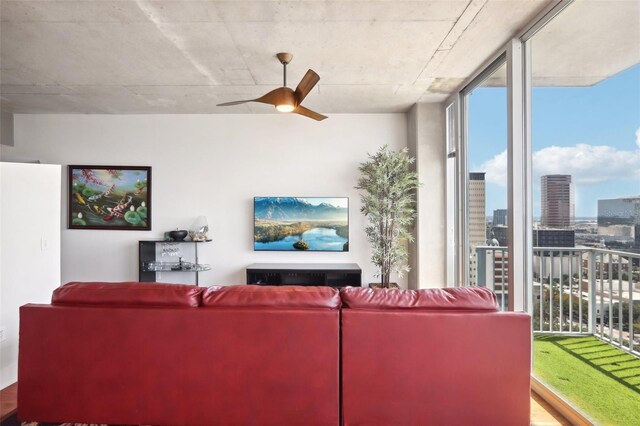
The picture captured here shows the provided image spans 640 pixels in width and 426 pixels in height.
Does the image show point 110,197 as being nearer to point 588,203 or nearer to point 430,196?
point 430,196

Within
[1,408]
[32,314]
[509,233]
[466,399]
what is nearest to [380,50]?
[509,233]

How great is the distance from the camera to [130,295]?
1966 millimetres

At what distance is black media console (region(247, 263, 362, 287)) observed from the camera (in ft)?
15.2

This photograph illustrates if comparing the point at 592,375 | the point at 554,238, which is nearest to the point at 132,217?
the point at 554,238

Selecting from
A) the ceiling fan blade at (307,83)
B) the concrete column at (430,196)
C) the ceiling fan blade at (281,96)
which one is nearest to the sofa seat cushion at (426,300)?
the ceiling fan blade at (307,83)

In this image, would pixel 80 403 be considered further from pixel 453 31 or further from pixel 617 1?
pixel 617 1

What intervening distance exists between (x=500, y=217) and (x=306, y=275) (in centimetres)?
244

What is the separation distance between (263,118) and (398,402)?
4143 mm

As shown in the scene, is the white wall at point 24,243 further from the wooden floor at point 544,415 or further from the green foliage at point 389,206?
the wooden floor at point 544,415

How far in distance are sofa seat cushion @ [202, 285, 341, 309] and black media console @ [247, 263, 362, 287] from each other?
8.63ft

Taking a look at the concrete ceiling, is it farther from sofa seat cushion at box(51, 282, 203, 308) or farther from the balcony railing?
sofa seat cushion at box(51, 282, 203, 308)

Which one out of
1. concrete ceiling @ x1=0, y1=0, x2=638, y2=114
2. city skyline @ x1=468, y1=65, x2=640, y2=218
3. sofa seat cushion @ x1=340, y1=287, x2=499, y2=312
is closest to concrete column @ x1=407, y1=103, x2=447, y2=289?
concrete ceiling @ x1=0, y1=0, x2=638, y2=114

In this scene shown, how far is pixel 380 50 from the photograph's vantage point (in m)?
3.17

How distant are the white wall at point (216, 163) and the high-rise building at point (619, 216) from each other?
3.12 meters
